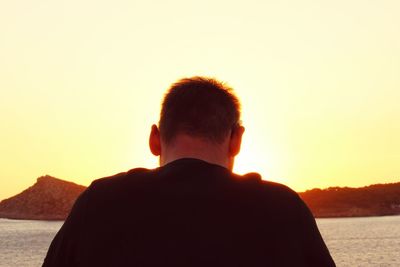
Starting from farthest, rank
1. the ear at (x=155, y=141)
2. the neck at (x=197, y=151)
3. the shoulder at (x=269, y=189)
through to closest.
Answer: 1. the ear at (x=155, y=141)
2. the neck at (x=197, y=151)
3. the shoulder at (x=269, y=189)

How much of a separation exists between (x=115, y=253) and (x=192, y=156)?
48 cm

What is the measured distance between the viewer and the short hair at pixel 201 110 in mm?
2719

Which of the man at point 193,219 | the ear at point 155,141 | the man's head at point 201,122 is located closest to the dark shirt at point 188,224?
the man at point 193,219

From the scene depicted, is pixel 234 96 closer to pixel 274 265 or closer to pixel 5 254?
pixel 274 265

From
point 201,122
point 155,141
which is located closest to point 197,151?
point 201,122

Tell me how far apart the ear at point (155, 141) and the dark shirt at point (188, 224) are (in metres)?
0.26

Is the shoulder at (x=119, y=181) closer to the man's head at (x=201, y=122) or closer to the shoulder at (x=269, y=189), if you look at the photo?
the man's head at (x=201, y=122)

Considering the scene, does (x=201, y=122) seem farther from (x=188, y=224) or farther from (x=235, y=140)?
(x=188, y=224)

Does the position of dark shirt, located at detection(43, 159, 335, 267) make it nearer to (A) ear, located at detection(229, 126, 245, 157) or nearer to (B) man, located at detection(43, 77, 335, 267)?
(B) man, located at detection(43, 77, 335, 267)

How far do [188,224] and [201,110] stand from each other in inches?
19.1

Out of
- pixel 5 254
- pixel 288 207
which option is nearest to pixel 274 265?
pixel 288 207

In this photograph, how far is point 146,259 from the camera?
2.40m

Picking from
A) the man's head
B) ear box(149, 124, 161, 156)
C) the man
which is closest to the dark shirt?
the man

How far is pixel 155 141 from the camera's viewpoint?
9.45 ft
